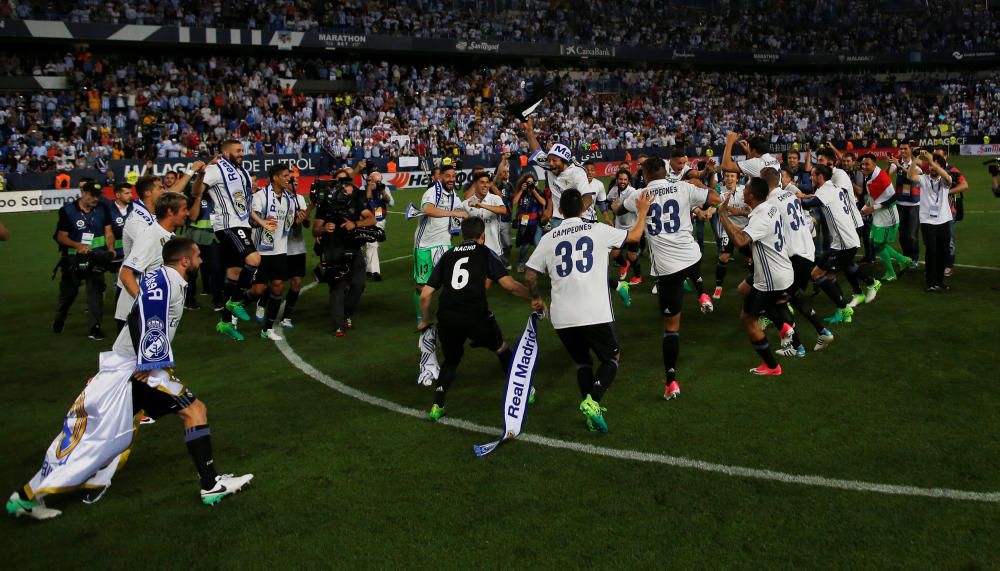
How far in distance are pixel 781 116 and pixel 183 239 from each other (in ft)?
193

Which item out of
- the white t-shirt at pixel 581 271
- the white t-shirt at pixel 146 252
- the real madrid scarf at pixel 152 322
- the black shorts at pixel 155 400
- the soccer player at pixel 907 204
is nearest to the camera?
the real madrid scarf at pixel 152 322

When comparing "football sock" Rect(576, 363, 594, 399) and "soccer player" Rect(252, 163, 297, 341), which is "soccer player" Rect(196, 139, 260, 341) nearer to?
"soccer player" Rect(252, 163, 297, 341)

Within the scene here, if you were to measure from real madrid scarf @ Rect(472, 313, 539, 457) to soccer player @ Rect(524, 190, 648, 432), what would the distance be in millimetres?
391

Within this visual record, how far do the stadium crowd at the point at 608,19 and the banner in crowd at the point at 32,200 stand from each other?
12.8 meters

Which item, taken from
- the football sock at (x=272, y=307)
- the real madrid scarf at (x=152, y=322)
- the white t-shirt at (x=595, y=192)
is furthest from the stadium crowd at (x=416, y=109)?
the real madrid scarf at (x=152, y=322)

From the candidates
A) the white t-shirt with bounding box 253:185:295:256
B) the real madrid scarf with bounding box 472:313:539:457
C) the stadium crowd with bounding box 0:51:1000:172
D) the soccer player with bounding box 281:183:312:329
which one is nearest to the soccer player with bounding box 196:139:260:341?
the white t-shirt with bounding box 253:185:295:256

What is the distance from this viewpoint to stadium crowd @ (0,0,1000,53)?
137 ft

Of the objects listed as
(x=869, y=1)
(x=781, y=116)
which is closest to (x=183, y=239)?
(x=781, y=116)

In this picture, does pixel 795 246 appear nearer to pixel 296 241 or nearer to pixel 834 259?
pixel 834 259

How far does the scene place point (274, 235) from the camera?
1194cm

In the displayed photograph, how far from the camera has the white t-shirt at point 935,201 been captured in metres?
13.6

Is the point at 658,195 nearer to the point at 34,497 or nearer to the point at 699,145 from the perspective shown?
the point at 34,497

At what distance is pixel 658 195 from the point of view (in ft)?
31.5

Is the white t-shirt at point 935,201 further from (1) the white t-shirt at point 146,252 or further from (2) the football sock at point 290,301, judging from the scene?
(1) the white t-shirt at point 146,252
